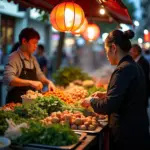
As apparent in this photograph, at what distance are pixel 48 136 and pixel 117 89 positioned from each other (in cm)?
93

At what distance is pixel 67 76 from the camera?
25.1 feet

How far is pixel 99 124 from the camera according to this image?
381 centimetres

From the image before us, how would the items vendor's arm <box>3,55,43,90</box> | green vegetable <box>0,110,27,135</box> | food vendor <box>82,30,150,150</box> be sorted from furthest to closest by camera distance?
vendor's arm <box>3,55,43,90</box> → food vendor <box>82,30,150,150</box> → green vegetable <box>0,110,27,135</box>

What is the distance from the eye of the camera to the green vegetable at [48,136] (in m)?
2.90

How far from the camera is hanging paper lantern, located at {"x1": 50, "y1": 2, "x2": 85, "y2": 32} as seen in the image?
4.85 meters

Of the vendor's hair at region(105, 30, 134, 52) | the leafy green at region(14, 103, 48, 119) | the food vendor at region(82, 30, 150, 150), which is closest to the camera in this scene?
the food vendor at region(82, 30, 150, 150)

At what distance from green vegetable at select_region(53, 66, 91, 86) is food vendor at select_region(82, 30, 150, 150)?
4.01 metres

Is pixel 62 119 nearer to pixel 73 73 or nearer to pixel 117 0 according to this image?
pixel 117 0

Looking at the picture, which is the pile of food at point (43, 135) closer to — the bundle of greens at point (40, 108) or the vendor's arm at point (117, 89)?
the vendor's arm at point (117, 89)

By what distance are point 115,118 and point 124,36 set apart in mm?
951

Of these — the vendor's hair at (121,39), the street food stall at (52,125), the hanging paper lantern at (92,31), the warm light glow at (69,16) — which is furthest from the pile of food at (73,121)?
the hanging paper lantern at (92,31)

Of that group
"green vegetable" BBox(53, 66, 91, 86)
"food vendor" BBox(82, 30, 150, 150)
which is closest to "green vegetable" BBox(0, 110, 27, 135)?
"food vendor" BBox(82, 30, 150, 150)

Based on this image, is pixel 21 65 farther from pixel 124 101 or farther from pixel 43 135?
pixel 43 135

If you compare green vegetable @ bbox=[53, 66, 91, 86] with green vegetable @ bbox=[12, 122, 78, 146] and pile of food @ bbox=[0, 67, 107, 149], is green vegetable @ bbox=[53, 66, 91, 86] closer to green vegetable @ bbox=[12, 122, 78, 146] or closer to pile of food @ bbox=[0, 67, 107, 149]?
pile of food @ bbox=[0, 67, 107, 149]
